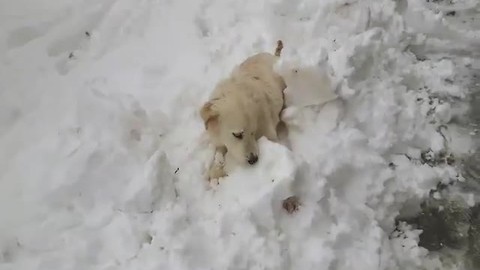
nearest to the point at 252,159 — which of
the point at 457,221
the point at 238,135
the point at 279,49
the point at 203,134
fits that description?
the point at 238,135

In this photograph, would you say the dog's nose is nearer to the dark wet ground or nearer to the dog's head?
the dog's head

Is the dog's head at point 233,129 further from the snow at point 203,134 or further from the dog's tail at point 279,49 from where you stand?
the dog's tail at point 279,49

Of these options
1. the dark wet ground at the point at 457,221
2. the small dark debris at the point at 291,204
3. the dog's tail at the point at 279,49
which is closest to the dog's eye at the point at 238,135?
the small dark debris at the point at 291,204

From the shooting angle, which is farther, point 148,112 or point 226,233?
point 148,112

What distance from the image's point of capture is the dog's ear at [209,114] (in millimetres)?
1580

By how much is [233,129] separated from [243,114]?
4 centimetres

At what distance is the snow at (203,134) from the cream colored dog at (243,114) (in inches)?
1.2

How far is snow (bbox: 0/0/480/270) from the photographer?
146 centimetres

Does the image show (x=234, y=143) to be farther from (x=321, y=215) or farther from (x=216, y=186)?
(x=321, y=215)

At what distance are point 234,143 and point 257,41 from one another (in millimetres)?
413

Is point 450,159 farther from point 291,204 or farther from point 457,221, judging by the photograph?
point 291,204

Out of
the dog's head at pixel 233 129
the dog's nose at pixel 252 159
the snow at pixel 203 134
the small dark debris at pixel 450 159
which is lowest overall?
the small dark debris at pixel 450 159

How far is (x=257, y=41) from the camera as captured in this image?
73.2 inches

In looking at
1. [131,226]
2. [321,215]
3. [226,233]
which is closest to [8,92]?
[131,226]
